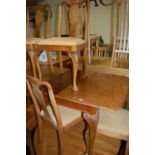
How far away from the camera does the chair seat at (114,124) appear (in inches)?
51.3

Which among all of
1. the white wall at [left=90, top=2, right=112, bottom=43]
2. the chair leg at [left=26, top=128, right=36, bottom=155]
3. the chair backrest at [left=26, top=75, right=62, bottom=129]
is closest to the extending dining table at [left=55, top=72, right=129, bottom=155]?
the chair backrest at [left=26, top=75, right=62, bottom=129]

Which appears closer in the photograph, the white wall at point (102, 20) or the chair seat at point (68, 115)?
the chair seat at point (68, 115)

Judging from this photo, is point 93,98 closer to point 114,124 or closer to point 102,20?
point 114,124

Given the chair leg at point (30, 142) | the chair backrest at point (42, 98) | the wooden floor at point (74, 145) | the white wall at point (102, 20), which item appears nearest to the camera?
the chair backrest at point (42, 98)

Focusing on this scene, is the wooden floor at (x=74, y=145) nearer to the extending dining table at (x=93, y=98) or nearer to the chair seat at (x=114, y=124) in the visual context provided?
the extending dining table at (x=93, y=98)

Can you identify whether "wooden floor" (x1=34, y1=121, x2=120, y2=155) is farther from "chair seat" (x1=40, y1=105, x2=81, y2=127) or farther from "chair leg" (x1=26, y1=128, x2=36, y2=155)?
"chair seat" (x1=40, y1=105, x2=81, y2=127)

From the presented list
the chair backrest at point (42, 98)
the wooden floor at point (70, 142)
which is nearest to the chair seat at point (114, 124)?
the chair backrest at point (42, 98)

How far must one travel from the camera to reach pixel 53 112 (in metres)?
1.28

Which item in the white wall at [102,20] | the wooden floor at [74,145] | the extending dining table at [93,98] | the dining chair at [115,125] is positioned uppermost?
the white wall at [102,20]

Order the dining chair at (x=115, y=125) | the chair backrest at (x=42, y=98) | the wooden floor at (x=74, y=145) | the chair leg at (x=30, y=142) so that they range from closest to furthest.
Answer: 1. the chair backrest at (x=42, y=98)
2. the dining chair at (x=115, y=125)
3. the chair leg at (x=30, y=142)
4. the wooden floor at (x=74, y=145)

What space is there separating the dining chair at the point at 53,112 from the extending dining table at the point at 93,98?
9 cm
